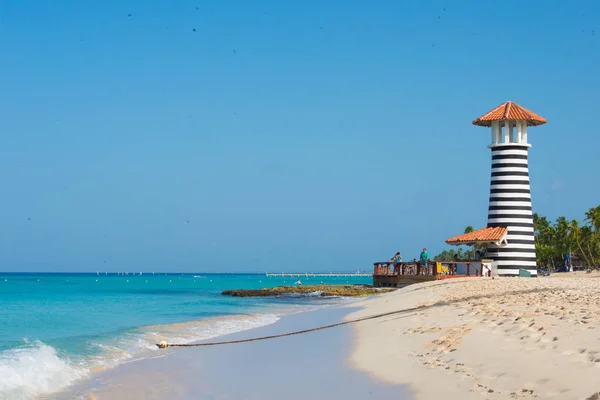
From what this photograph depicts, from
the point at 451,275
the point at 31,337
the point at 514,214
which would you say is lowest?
the point at 31,337

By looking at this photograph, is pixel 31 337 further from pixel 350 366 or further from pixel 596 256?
pixel 596 256

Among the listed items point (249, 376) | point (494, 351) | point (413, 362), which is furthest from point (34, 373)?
point (494, 351)

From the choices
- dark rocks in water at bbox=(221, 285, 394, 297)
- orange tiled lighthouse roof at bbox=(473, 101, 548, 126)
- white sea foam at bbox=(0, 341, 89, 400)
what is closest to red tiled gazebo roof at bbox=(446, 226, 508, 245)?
orange tiled lighthouse roof at bbox=(473, 101, 548, 126)

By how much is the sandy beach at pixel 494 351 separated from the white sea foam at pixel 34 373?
15.2 ft

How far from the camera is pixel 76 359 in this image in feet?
44.1

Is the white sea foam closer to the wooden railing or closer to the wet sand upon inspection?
the wet sand

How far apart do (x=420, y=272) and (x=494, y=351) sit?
26.1 meters

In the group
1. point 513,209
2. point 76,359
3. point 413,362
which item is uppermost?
point 513,209

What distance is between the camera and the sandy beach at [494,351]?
7.27 metres

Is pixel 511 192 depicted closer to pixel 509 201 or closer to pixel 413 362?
pixel 509 201

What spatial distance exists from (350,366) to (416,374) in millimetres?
1769

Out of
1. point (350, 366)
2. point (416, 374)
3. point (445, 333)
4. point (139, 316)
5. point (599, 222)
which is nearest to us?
point (416, 374)

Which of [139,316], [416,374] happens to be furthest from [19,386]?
[139,316]

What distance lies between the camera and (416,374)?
886 cm
